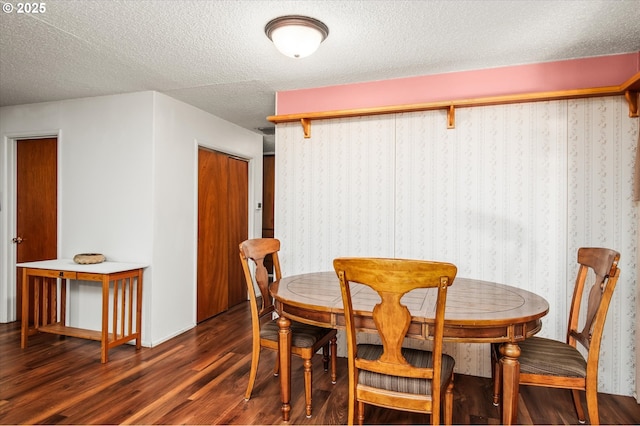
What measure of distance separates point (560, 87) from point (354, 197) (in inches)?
66.7

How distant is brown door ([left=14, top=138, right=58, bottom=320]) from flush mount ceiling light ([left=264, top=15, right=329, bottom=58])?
301cm

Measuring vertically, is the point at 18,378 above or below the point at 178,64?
below

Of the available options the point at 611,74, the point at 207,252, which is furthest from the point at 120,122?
the point at 611,74

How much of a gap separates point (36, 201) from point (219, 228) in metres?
1.89

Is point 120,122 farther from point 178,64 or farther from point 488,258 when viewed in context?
point 488,258

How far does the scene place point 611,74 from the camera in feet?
8.57

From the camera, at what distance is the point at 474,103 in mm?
2725

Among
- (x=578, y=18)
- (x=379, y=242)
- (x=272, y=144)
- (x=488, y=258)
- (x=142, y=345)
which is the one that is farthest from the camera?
(x=272, y=144)

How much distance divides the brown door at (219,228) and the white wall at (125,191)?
0.17m

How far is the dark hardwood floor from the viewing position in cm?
216

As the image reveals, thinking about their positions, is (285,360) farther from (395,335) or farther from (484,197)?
(484,197)

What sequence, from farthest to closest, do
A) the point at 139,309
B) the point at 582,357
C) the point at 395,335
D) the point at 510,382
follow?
the point at 139,309 → the point at 582,357 → the point at 510,382 → the point at 395,335

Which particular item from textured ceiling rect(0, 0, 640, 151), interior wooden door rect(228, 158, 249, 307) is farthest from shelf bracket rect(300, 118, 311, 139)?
interior wooden door rect(228, 158, 249, 307)

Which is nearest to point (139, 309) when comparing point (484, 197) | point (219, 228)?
point (219, 228)
